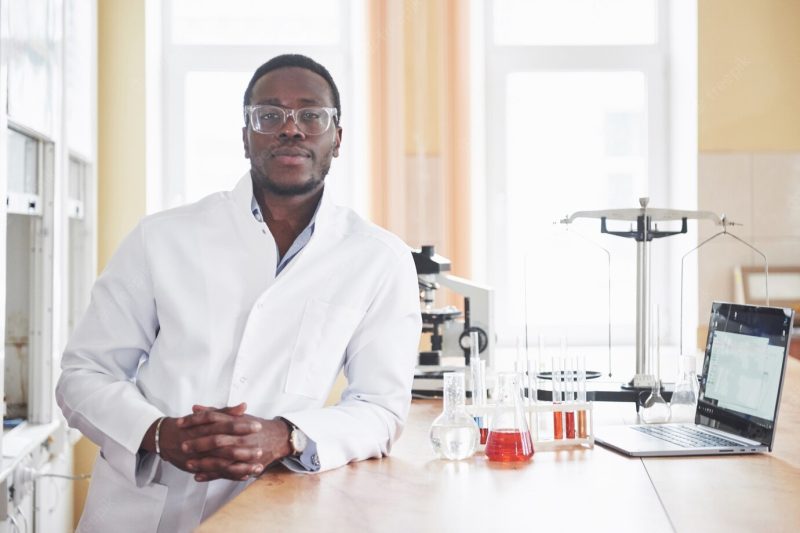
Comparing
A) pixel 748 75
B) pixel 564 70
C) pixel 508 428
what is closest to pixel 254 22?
pixel 564 70

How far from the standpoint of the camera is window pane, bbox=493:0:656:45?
176 inches

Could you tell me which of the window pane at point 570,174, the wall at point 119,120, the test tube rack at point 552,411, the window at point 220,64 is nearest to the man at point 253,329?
the test tube rack at point 552,411

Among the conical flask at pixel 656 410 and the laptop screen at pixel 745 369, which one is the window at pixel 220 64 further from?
the laptop screen at pixel 745 369

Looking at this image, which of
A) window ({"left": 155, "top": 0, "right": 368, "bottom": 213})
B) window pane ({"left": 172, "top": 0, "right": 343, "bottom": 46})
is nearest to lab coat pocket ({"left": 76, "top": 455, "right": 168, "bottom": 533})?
window ({"left": 155, "top": 0, "right": 368, "bottom": 213})

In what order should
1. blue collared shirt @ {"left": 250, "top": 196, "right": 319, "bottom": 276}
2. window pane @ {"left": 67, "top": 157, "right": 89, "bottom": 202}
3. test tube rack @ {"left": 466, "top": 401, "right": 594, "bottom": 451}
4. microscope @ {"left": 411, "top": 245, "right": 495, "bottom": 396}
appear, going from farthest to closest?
A: window pane @ {"left": 67, "top": 157, "right": 89, "bottom": 202} → microscope @ {"left": 411, "top": 245, "right": 495, "bottom": 396} → blue collared shirt @ {"left": 250, "top": 196, "right": 319, "bottom": 276} → test tube rack @ {"left": 466, "top": 401, "right": 594, "bottom": 451}

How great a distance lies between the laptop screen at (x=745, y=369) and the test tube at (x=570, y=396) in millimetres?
296

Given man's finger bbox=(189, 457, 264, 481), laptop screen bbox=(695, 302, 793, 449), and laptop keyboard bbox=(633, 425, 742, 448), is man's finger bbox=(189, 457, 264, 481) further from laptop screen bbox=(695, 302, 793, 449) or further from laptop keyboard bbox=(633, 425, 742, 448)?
laptop screen bbox=(695, 302, 793, 449)

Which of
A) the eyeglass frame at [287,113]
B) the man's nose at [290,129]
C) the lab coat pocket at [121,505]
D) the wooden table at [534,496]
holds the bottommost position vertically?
the lab coat pocket at [121,505]

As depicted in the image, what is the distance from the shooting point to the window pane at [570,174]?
4.46 metres

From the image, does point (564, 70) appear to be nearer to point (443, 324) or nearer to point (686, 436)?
point (443, 324)

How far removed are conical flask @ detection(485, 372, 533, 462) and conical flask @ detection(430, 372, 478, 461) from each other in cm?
4

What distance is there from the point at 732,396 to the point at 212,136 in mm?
3231

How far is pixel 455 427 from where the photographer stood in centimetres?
162

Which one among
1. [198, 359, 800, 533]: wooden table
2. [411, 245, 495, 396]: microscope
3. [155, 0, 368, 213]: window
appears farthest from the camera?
[155, 0, 368, 213]: window
